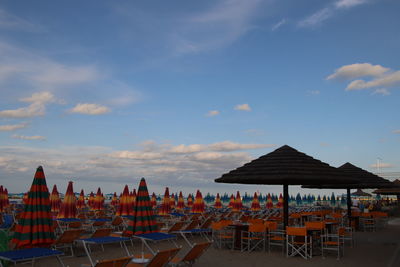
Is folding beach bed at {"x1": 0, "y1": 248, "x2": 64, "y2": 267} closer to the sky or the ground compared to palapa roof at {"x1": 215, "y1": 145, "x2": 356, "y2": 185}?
closer to the ground

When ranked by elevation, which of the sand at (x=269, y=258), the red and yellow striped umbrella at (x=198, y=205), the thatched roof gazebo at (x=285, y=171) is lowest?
the sand at (x=269, y=258)

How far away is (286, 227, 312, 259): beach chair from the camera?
29.3ft

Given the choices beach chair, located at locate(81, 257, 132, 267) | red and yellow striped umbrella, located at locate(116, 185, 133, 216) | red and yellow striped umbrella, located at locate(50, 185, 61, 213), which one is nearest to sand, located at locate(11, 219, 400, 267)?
beach chair, located at locate(81, 257, 132, 267)

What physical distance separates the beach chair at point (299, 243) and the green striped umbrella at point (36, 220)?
541cm

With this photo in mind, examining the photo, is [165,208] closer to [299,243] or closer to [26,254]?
[299,243]

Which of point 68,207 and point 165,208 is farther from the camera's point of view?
point 165,208

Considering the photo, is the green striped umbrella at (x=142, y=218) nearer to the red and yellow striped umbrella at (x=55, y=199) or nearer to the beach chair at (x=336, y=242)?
the beach chair at (x=336, y=242)

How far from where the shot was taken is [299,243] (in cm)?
925

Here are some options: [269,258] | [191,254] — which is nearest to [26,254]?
[191,254]

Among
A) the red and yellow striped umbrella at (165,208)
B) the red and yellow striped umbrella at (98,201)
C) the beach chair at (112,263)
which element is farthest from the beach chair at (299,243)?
the red and yellow striped umbrella at (98,201)

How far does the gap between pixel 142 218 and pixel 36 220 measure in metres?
2.45

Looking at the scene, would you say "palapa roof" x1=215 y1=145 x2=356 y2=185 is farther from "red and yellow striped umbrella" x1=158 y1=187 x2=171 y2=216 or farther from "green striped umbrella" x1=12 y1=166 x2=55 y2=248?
"red and yellow striped umbrella" x1=158 y1=187 x2=171 y2=216

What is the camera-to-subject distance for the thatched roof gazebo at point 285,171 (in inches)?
366

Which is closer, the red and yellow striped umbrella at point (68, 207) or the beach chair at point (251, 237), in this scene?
the beach chair at point (251, 237)
